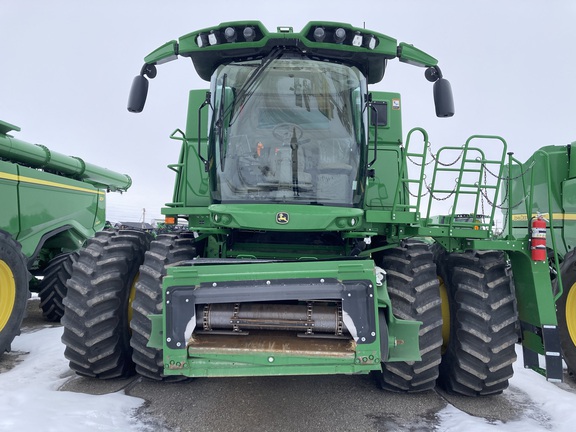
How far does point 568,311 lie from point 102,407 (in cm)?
484

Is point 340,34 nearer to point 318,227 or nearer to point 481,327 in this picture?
point 318,227

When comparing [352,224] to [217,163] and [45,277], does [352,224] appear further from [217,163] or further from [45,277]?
[45,277]

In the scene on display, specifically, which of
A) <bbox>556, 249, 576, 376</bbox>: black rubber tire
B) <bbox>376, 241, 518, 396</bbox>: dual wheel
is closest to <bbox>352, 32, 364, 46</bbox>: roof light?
<bbox>376, 241, 518, 396</bbox>: dual wheel

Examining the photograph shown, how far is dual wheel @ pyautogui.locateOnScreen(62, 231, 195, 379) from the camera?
13.0 ft

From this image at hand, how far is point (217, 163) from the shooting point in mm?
4332

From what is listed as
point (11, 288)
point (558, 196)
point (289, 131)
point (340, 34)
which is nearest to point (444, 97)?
point (340, 34)

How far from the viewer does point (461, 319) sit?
408 cm

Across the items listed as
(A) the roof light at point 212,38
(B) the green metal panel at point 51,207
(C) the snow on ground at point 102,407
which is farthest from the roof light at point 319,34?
(B) the green metal panel at point 51,207

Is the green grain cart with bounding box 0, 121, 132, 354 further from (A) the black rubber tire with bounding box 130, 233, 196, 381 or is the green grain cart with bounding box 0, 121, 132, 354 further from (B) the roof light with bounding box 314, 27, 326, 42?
(B) the roof light with bounding box 314, 27, 326, 42

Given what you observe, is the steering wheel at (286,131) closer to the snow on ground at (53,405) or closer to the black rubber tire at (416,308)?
the black rubber tire at (416,308)

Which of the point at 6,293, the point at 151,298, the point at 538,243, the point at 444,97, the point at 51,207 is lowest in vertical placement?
the point at 6,293

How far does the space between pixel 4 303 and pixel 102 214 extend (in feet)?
11.7

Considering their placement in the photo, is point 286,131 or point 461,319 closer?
point 461,319

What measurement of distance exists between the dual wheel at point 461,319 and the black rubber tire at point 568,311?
157 centimetres
